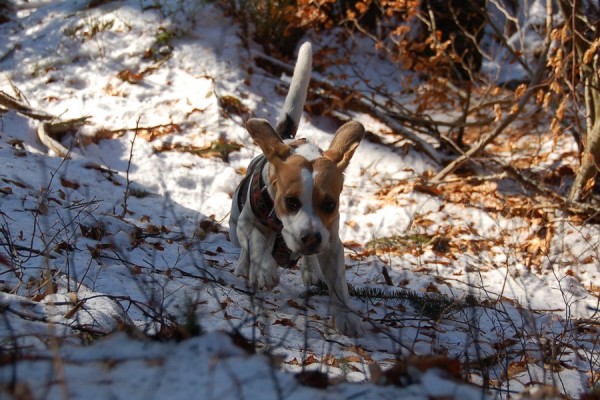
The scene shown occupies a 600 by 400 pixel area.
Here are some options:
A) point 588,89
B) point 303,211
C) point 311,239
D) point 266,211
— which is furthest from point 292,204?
point 588,89

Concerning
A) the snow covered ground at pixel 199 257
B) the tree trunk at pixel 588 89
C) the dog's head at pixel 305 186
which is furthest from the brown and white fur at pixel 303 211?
the tree trunk at pixel 588 89

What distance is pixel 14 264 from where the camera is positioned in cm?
299

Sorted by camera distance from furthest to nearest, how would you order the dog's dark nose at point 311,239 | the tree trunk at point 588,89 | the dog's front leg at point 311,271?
the tree trunk at point 588,89, the dog's front leg at point 311,271, the dog's dark nose at point 311,239

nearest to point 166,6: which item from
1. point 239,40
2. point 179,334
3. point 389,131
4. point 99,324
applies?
point 239,40

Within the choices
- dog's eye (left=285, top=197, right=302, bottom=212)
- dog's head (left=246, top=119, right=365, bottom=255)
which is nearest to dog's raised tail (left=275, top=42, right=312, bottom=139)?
dog's head (left=246, top=119, right=365, bottom=255)

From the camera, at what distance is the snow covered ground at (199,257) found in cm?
162

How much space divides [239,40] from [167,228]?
4.58 meters

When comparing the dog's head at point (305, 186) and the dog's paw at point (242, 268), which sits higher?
the dog's head at point (305, 186)

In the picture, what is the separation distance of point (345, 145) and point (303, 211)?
0.64 meters

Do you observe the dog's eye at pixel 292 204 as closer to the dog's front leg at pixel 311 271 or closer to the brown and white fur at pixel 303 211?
the brown and white fur at pixel 303 211

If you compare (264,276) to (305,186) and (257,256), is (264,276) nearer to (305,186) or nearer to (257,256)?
(257,256)

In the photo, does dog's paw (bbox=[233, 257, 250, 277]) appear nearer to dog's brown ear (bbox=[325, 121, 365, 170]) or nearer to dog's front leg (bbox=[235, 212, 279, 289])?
dog's front leg (bbox=[235, 212, 279, 289])

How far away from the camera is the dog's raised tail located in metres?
4.25

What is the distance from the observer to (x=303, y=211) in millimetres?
3141
